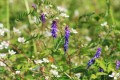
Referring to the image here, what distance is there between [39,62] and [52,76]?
A: 0.43 feet

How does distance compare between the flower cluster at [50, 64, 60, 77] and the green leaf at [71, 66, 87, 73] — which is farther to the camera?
the green leaf at [71, 66, 87, 73]

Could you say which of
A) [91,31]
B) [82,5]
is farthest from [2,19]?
[82,5]

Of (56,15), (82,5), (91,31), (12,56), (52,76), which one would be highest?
(82,5)

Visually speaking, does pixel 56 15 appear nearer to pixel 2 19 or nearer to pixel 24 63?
pixel 24 63

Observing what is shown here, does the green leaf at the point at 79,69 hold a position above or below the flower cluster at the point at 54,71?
above

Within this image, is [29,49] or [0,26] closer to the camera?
[0,26]

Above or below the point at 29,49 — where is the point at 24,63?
below

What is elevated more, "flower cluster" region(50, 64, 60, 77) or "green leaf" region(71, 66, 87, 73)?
"green leaf" region(71, 66, 87, 73)

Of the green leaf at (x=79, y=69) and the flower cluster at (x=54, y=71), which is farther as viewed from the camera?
the green leaf at (x=79, y=69)

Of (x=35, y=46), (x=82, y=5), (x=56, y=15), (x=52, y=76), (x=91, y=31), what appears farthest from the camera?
(x=82, y=5)

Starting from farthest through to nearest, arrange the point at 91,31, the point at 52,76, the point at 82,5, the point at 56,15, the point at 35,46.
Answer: the point at 82,5
the point at 91,31
the point at 35,46
the point at 56,15
the point at 52,76

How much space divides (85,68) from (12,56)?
1.79 feet

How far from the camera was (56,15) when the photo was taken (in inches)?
126

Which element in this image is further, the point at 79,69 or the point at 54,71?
the point at 79,69
